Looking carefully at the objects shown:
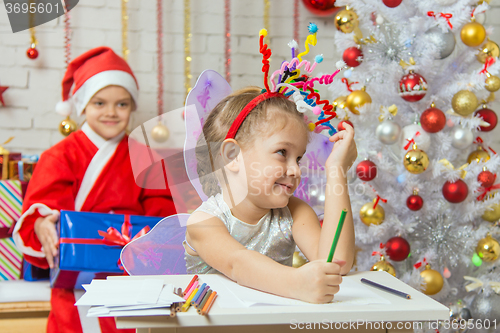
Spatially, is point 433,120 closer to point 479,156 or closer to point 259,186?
point 479,156

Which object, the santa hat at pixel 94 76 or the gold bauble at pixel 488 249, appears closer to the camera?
the gold bauble at pixel 488 249

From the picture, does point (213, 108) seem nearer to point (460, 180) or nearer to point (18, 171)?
point (460, 180)

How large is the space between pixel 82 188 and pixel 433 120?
4.55 feet

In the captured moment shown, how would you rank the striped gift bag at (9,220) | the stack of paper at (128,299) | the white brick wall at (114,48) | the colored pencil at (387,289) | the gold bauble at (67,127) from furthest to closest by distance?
the white brick wall at (114,48), the gold bauble at (67,127), the striped gift bag at (9,220), the colored pencil at (387,289), the stack of paper at (128,299)

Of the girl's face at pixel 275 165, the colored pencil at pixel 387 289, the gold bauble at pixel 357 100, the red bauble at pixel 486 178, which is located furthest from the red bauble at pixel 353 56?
the colored pencil at pixel 387 289

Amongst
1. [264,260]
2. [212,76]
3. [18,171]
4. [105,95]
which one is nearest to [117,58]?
[105,95]

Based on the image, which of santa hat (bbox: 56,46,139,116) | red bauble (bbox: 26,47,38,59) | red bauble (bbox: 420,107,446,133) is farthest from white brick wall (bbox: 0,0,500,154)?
red bauble (bbox: 420,107,446,133)

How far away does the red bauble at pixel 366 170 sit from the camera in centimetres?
157

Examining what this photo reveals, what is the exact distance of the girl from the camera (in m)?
0.87

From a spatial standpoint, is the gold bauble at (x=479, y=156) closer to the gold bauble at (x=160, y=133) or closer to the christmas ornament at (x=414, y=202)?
the christmas ornament at (x=414, y=202)

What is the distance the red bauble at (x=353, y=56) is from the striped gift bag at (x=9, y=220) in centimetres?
145

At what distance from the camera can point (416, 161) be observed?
58.9 inches

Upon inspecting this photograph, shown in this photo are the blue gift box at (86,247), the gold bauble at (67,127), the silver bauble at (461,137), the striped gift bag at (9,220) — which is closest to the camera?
the blue gift box at (86,247)

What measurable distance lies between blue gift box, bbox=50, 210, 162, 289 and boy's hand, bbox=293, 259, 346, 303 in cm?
103
